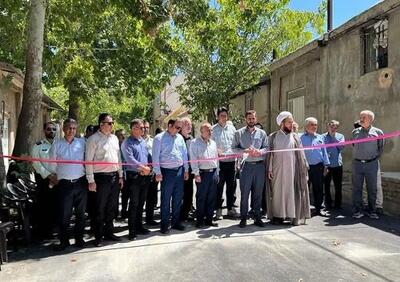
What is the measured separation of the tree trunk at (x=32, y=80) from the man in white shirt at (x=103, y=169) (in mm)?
2268

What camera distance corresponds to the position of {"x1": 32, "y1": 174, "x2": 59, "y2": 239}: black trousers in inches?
Answer: 302

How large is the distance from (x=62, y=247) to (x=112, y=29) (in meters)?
10.1

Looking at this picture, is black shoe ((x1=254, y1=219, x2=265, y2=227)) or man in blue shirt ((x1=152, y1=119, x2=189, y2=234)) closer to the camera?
man in blue shirt ((x1=152, y1=119, x2=189, y2=234))

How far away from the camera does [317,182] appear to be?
933 cm

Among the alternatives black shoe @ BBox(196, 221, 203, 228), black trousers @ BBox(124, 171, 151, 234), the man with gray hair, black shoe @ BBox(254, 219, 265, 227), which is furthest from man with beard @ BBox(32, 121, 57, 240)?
the man with gray hair

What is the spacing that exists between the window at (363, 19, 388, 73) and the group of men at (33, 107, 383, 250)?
3211 mm

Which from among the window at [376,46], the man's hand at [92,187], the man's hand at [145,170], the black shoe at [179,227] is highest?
the window at [376,46]

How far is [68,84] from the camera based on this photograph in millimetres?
15477

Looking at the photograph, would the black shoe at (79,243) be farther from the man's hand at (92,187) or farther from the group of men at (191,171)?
the man's hand at (92,187)

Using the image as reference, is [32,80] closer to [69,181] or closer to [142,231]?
[69,181]

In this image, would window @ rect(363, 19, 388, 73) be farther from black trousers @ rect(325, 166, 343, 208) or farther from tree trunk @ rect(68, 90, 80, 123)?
tree trunk @ rect(68, 90, 80, 123)

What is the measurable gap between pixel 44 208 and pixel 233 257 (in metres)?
3.17

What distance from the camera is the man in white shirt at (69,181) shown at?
699cm

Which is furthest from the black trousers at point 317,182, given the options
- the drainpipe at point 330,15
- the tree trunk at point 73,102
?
the drainpipe at point 330,15
